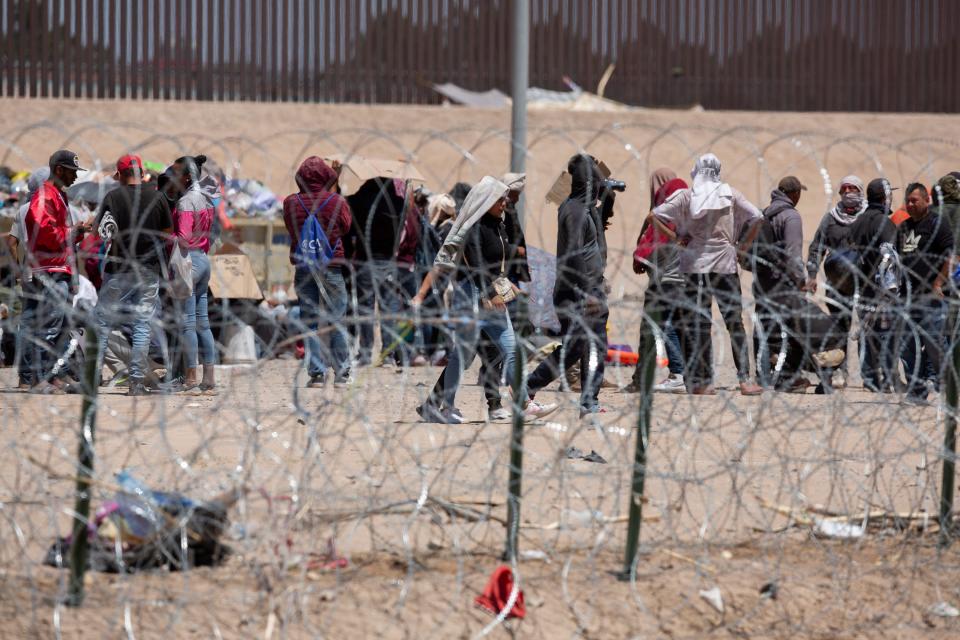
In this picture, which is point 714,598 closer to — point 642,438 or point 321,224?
point 642,438

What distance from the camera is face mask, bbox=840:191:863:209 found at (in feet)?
31.4

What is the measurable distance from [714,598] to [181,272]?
14.5ft

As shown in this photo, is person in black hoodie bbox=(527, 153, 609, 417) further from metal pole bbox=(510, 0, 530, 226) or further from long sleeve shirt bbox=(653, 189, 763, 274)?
metal pole bbox=(510, 0, 530, 226)

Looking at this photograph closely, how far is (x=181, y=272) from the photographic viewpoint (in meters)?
8.32

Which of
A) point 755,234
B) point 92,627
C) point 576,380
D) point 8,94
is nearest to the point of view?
point 92,627

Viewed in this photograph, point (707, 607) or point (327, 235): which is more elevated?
point (327, 235)

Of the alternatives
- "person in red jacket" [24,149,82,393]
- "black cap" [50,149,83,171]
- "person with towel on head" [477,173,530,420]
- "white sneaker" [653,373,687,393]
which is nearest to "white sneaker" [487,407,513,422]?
"person with towel on head" [477,173,530,420]

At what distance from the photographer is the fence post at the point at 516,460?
4.75 metres

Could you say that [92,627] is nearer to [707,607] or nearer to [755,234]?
[707,607]

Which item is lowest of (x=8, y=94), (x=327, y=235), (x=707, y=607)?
(x=707, y=607)

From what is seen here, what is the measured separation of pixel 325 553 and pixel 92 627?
902 mm

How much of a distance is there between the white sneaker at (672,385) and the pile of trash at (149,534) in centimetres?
464

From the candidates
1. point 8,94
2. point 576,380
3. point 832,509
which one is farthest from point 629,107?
point 832,509

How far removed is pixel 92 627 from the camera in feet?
14.0
